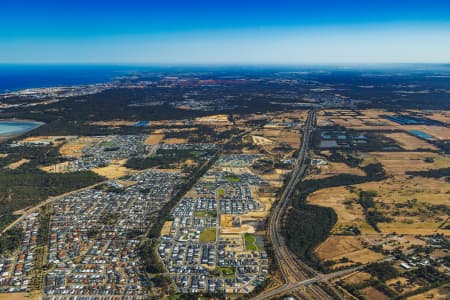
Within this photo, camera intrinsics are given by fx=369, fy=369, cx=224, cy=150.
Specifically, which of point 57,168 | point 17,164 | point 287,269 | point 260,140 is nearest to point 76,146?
point 17,164

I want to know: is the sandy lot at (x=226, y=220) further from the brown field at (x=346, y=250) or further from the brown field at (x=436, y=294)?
the brown field at (x=436, y=294)

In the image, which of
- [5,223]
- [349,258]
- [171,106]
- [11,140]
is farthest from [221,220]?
[171,106]

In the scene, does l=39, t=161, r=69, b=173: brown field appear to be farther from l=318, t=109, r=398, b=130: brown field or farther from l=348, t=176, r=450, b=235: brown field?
l=318, t=109, r=398, b=130: brown field

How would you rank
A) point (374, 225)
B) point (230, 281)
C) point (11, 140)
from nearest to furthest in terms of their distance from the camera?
point (230, 281)
point (374, 225)
point (11, 140)

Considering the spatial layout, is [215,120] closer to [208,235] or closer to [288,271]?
[208,235]

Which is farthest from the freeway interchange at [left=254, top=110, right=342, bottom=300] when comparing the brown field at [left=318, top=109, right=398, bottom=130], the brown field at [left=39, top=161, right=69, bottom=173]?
the brown field at [left=318, top=109, right=398, bottom=130]

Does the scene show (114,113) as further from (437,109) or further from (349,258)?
(437,109)

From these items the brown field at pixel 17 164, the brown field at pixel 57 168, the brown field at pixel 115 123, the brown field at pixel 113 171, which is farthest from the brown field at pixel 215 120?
the brown field at pixel 17 164
